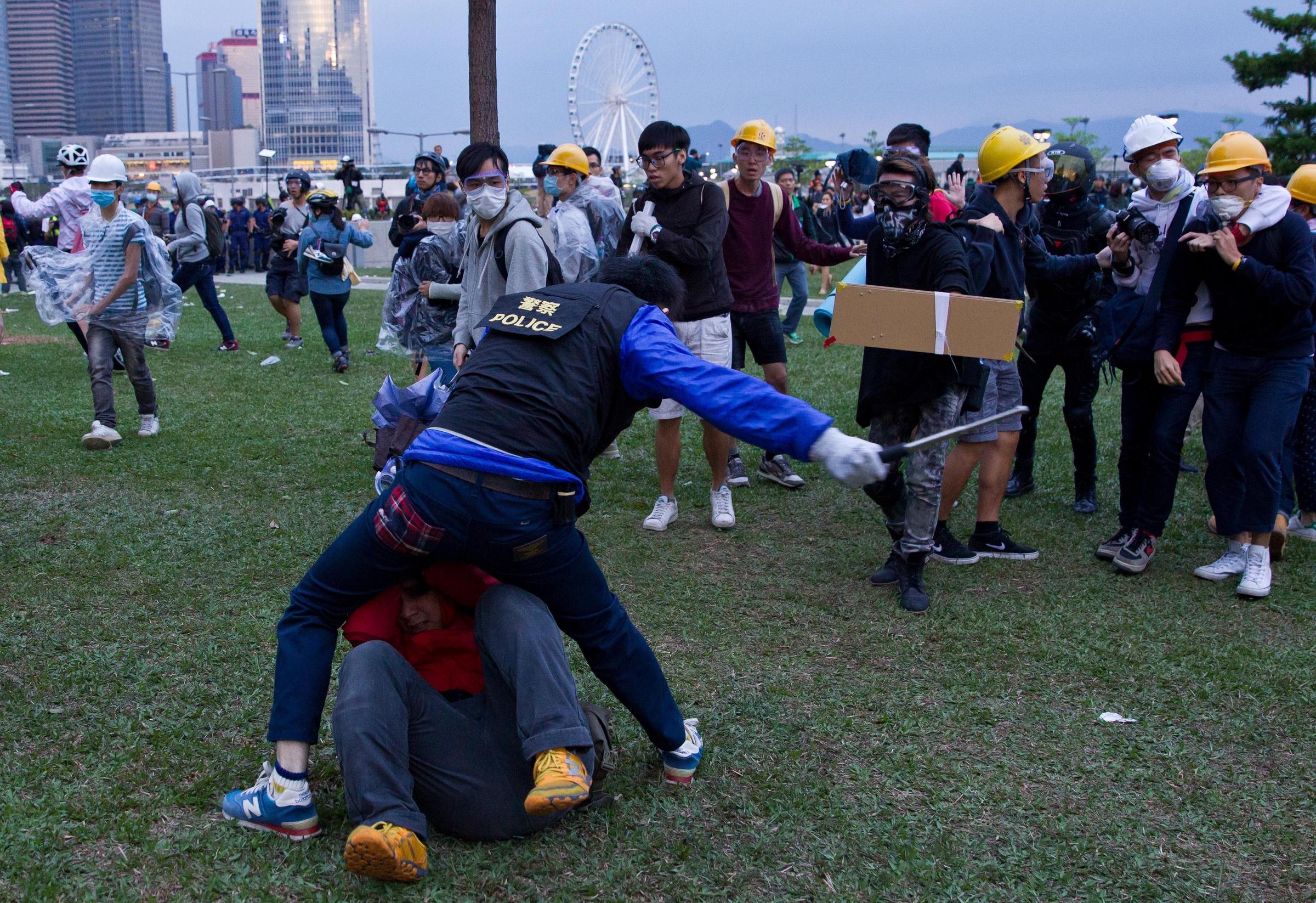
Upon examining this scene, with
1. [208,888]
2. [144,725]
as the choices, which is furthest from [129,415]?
[208,888]

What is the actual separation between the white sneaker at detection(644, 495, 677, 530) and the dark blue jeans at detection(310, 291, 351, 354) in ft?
20.0

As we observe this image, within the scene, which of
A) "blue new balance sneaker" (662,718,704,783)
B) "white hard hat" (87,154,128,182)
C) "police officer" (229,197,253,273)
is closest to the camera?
"blue new balance sneaker" (662,718,704,783)

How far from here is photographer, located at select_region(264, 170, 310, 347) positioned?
39.7ft

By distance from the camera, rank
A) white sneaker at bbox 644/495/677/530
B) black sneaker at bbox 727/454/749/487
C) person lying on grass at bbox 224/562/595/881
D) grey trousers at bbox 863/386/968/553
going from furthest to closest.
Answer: black sneaker at bbox 727/454/749/487
white sneaker at bbox 644/495/677/530
grey trousers at bbox 863/386/968/553
person lying on grass at bbox 224/562/595/881

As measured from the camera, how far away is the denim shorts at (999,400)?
528 cm

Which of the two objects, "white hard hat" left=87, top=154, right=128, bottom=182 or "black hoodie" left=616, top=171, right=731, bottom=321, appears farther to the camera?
"white hard hat" left=87, top=154, right=128, bottom=182

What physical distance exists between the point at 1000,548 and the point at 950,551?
0.91 ft

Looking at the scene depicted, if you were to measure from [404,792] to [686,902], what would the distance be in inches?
29.4

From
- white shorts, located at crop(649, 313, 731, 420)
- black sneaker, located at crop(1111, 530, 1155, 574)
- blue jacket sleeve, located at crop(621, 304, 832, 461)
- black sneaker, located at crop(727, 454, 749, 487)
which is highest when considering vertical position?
blue jacket sleeve, located at crop(621, 304, 832, 461)

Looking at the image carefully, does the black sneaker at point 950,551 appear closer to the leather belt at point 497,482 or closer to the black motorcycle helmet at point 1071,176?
the black motorcycle helmet at point 1071,176

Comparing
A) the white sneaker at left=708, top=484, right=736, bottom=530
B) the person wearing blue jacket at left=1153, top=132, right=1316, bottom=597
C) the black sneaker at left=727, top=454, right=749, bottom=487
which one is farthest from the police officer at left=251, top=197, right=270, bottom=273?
the person wearing blue jacket at left=1153, top=132, right=1316, bottom=597

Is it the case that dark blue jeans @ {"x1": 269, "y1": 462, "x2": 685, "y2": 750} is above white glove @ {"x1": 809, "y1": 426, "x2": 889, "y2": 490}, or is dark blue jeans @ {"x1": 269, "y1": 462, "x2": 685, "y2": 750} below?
below

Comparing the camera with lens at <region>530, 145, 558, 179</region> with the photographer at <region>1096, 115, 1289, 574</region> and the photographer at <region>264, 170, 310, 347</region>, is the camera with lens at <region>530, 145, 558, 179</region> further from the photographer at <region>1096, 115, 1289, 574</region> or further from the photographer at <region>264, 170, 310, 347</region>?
the photographer at <region>1096, 115, 1289, 574</region>

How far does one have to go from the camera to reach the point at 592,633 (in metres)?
2.94
